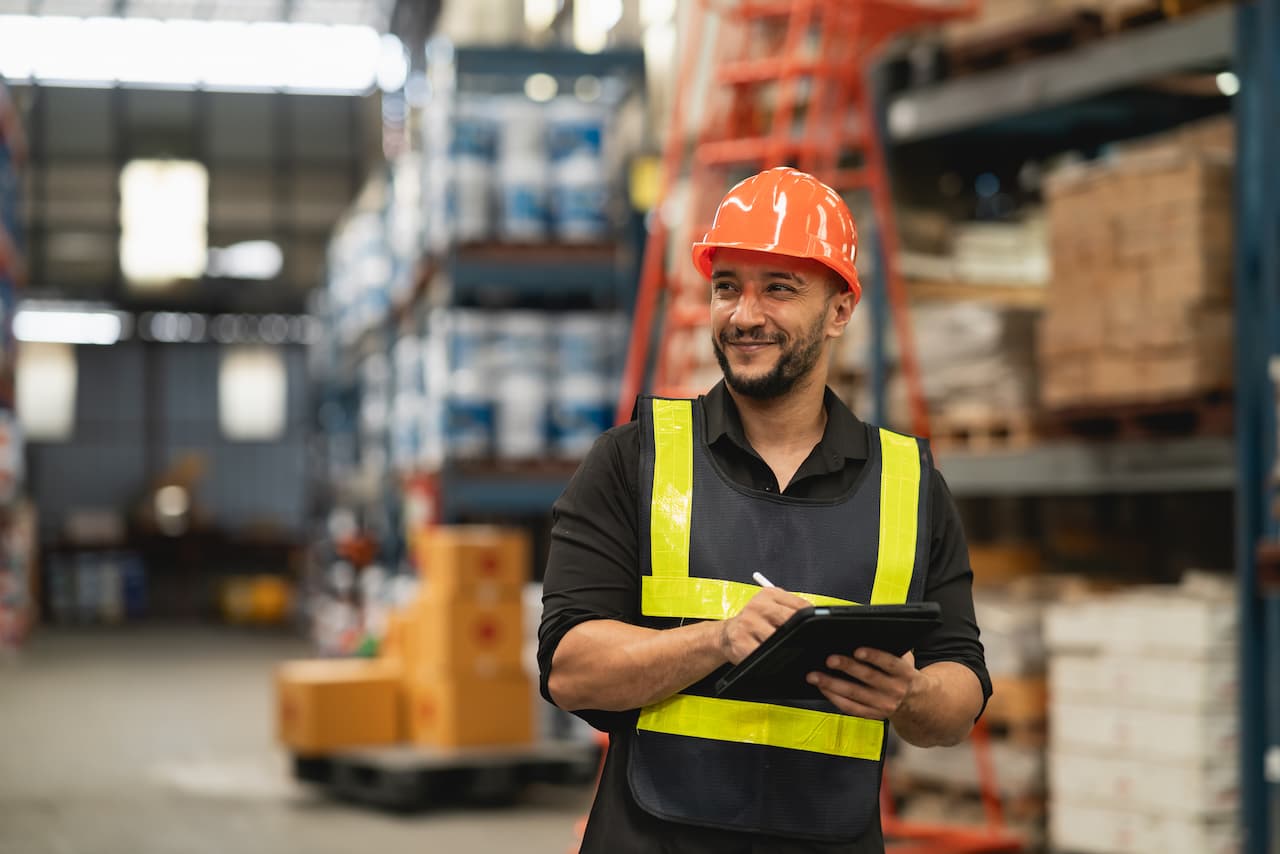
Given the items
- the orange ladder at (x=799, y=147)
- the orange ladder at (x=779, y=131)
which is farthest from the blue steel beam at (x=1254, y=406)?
the orange ladder at (x=779, y=131)

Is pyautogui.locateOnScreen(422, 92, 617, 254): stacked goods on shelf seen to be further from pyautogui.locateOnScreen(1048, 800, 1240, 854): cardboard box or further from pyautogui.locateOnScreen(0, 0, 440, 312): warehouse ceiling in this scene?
pyautogui.locateOnScreen(0, 0, 440, 312): warehouse ceiling

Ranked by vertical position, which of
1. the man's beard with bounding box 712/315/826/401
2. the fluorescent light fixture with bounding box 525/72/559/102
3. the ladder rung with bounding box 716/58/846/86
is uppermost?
the fluorescent light fixture with bounding box 525/72/559/102

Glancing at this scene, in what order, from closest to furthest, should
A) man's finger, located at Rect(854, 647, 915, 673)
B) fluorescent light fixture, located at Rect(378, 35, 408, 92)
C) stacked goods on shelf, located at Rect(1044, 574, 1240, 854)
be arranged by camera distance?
man's finger, located at Rect(854, 647, 915, 673), stacked goods on shelf, located at Rect(1044, 574, 1240, 854), fluorescent light fixture, located at Rect(378, 35, 408, 92)

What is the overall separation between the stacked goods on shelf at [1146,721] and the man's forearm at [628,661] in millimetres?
3815

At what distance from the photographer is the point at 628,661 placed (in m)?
2.09

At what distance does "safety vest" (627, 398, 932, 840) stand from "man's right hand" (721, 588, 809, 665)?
0.17m

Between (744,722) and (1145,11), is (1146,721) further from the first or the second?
(744,722)

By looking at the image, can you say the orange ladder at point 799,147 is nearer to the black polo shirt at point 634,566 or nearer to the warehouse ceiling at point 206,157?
the black polo shirt at point 634,566

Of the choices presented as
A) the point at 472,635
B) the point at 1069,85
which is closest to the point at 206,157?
the point at 472,635

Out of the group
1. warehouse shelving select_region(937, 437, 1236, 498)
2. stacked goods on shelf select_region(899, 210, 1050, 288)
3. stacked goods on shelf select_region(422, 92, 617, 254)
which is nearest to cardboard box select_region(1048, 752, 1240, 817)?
warehouse shelving select_region(937, 437, 1236, 498)

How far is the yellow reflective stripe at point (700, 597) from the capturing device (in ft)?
7.15

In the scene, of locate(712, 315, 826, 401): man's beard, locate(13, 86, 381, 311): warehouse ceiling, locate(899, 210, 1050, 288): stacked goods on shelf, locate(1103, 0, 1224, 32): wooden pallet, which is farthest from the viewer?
locate(13, 86, 381, 311): warehouse ceiling

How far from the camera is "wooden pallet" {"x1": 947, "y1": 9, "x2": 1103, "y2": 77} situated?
6.27m

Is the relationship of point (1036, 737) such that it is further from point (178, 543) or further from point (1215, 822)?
point (178, 543)
